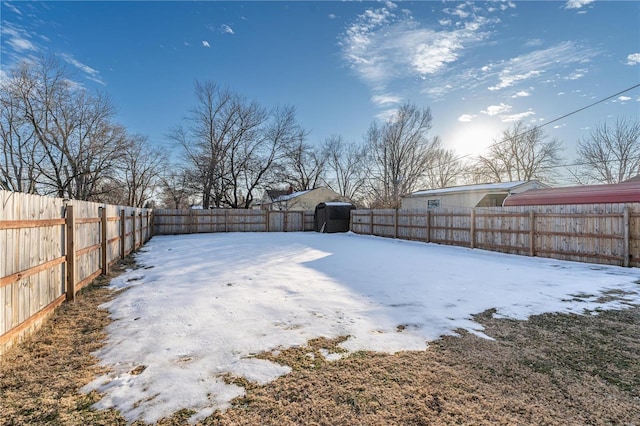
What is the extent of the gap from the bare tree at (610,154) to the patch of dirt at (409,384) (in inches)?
1076

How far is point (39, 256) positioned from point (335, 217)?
51.4 feet

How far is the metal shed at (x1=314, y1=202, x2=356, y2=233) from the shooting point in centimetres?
1842

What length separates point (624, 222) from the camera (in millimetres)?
7086

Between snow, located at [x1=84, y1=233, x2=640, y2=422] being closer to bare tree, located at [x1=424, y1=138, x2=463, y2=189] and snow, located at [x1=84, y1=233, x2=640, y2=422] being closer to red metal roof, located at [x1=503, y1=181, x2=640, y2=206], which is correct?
red metal roof, located at [x1=503, y1=181, x2=640, y2=206]

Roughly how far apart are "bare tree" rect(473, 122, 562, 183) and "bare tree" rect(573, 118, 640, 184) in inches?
97.9

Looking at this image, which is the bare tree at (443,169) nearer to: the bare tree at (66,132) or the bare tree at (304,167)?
the bare tree at (304,167)

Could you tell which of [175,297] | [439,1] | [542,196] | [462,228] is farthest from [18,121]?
[542,196]

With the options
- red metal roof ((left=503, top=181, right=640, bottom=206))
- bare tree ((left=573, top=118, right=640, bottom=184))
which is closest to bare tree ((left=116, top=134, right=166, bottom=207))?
red metal roof ((left=503, top=181, right=640, bottom=206))

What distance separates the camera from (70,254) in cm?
403

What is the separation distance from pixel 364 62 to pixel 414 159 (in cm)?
1607

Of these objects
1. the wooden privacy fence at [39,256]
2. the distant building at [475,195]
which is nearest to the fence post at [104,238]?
the wooden privacy fence at [39,256]

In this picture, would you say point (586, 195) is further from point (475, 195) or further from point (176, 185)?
point (176, 185)

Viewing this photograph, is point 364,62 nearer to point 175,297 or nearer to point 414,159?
point 175,297

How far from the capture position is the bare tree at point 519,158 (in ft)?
88.8
